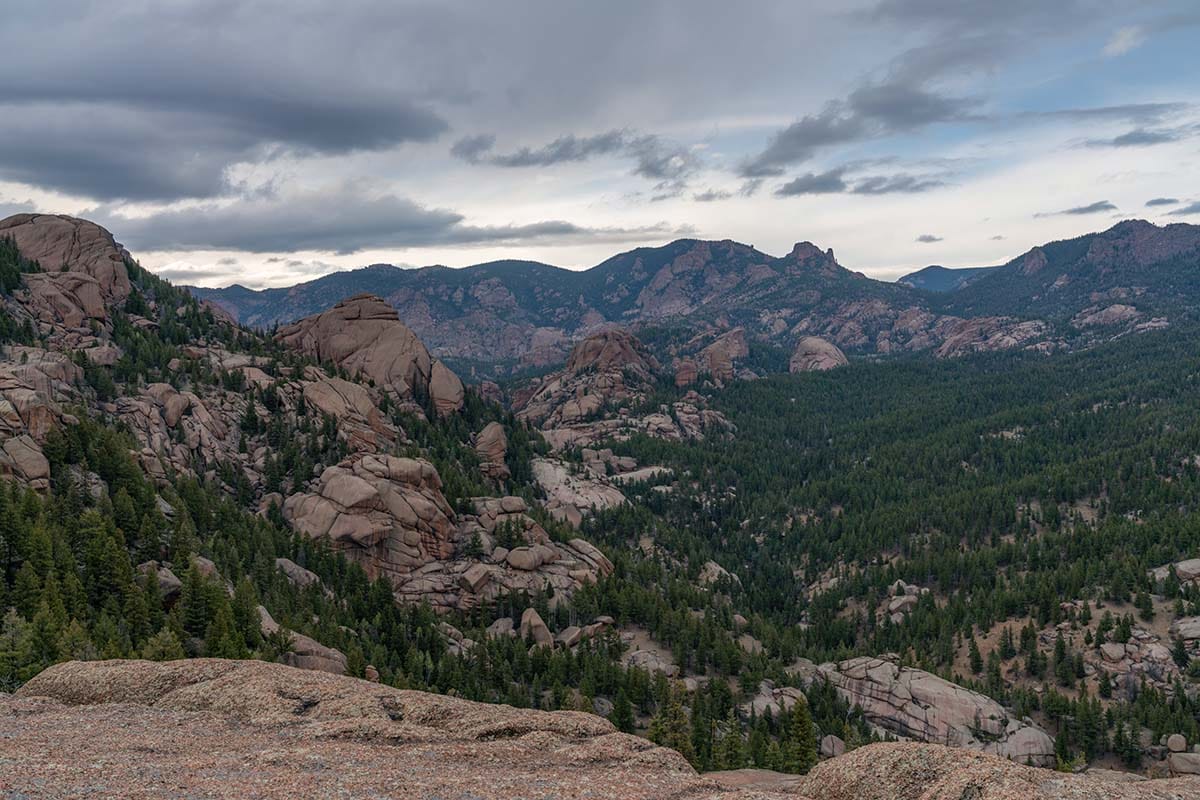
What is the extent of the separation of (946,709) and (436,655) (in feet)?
236

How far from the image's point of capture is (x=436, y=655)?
87750 mm

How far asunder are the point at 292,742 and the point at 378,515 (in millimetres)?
84681

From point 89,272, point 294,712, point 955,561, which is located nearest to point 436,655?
point 294,712

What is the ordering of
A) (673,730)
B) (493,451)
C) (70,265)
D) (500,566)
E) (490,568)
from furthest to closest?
(493,451), (70,265), (500,566), (490,568), (673,730)

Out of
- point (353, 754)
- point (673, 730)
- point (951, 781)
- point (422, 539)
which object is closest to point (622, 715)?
point (673, 730)

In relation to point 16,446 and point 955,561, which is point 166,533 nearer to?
point 16,446

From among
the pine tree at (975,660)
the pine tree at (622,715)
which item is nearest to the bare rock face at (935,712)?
the pine tree at (975,660)

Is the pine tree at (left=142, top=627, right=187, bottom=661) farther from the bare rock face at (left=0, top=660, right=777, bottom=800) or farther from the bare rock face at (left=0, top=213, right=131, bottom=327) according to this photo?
the bare rock face at (left=0, top=213, right=131, bottom=327)

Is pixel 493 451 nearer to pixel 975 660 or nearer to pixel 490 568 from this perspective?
pixel 490 568

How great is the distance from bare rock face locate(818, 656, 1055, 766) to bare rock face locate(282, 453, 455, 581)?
67.4 metres

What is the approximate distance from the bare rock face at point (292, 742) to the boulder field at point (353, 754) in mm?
81

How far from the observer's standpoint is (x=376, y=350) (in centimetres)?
18688

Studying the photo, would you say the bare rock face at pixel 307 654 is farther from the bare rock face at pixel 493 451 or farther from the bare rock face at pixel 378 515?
the bare rock face at pixel 493 451

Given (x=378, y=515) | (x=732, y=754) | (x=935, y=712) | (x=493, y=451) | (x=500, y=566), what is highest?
(x=493, y=451)
